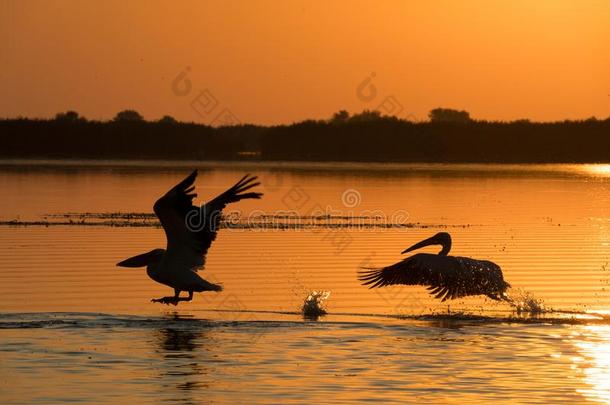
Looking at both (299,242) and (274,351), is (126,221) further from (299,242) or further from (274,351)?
(274,351)

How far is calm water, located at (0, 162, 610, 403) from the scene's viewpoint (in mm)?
10711

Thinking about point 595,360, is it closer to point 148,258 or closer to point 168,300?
point 168,300

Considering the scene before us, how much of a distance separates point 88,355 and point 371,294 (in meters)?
5.39

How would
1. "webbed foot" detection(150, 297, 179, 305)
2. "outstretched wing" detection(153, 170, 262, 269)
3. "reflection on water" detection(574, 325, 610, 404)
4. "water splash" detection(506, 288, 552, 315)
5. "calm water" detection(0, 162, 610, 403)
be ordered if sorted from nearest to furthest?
"reflection on water" detection(574, 325, 610, 404), "calm water" detection(0, 162, 610, 403), "outstretched wing" detection(153, 170, 262, 269), "webbed foot" detection(150, 297, 179, 305), "water splash" detection(506, 288, 552, 315)

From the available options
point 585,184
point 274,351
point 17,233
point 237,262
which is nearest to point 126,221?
point 17,233

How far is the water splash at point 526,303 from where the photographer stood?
14.9 metres

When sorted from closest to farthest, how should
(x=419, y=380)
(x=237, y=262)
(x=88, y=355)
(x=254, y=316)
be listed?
(x=419, y=380) → (x=88, y=355) → (x=254, y=316) → (x=237, y=262)

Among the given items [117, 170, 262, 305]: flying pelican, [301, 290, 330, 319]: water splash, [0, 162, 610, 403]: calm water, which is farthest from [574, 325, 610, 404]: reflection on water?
[117, 170, 262, 305]: flying pelican

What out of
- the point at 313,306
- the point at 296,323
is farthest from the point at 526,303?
the point at 296,323

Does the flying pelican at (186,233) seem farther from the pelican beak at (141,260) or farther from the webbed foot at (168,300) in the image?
the pelican beak at (141,260)

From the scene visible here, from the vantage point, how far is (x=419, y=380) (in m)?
11.0

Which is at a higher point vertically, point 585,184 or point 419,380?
point 585,184

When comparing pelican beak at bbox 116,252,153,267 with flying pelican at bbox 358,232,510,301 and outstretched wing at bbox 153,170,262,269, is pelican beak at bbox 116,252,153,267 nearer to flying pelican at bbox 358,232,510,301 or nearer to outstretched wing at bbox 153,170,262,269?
outstretched wing at bbox 153,170,262,269

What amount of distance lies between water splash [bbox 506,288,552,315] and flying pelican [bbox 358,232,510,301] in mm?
134
